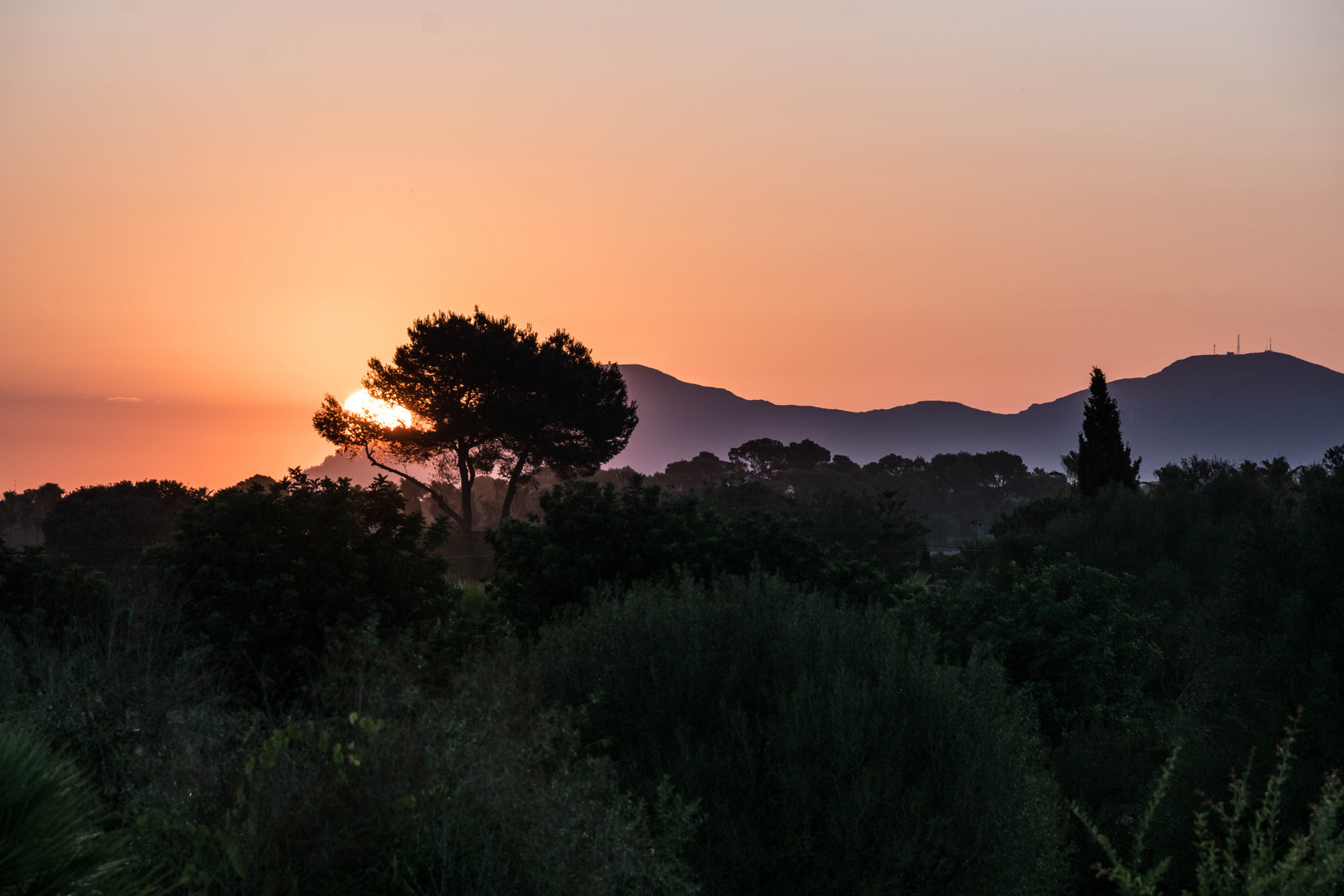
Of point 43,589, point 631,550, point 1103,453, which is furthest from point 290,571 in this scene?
point 1103,453

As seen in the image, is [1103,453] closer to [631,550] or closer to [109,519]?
[631,550]

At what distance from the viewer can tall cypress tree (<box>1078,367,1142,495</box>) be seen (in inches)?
1775

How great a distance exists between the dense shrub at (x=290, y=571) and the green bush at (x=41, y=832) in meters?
12.8

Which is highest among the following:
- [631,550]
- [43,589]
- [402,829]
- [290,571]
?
[631,550]

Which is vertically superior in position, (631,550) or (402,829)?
(631,550)

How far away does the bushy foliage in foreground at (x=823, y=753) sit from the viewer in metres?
8.38

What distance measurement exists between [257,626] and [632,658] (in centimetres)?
923

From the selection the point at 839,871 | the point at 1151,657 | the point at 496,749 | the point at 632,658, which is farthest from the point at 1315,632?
the point at 1151,657

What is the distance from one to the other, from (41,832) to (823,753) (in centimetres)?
614

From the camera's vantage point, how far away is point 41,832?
3674 mm

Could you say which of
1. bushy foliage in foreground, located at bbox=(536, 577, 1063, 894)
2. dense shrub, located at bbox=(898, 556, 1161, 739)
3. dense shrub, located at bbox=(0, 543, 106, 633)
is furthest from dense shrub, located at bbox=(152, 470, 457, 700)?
dense shrub, located at bbox=(898, 556, 1161, 739)

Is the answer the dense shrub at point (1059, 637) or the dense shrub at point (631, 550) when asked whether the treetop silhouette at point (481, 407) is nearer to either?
the dense shrub at point (631, 550)

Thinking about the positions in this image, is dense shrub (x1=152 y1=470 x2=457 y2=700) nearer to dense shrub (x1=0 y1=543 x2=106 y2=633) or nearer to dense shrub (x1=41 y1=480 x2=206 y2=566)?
dense shrub (x1=0 y1=543 x2=106 y2=633)

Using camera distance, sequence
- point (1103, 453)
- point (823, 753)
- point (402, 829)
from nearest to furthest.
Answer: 1. point (402, 829)
2. point (823, 753)
3. point (1103, 453)
